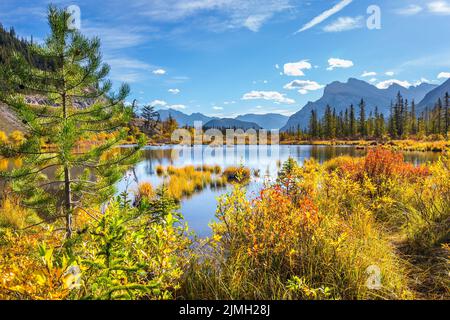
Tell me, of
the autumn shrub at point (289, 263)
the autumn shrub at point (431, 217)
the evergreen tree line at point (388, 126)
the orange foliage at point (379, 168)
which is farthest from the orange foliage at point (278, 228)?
the evergreen tree line at point (388, 126)

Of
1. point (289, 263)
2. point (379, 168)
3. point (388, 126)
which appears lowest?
point (289, 263)

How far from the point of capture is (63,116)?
557cm

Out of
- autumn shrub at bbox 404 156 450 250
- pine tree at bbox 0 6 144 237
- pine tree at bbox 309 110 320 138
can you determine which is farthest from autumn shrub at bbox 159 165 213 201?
pine tree at bbox 309 110 320 138

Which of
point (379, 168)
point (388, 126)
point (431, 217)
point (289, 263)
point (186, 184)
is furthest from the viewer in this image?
point (388, 126)

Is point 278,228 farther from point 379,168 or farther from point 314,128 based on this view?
point 314,128

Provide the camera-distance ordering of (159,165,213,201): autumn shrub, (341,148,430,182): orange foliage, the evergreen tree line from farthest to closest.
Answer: the evergreen tree line → (159,165,213,201): autumn shrub → (341,148,430,182): orange foliage

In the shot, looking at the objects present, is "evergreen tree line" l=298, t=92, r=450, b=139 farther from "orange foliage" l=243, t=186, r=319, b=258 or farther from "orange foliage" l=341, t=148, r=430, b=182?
"orange foliage" l=243, t=186, r=319, b=258

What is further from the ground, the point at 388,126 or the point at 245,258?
the point at 388,126

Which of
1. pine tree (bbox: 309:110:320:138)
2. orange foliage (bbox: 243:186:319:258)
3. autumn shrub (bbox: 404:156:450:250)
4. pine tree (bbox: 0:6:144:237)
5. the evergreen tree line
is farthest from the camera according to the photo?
pine tree (bbox: 309:110:320:138)

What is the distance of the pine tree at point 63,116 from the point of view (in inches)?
203

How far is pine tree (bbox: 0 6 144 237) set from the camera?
16.9ft

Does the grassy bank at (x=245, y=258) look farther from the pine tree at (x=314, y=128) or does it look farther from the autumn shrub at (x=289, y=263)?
the pine tree at (x=314, y=128)

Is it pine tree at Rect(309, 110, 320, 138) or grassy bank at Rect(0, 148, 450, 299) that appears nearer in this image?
grassy bank at Rect(0, 148, 450, 299)

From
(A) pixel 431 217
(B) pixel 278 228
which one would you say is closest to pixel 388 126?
(A) pixel 431 217
